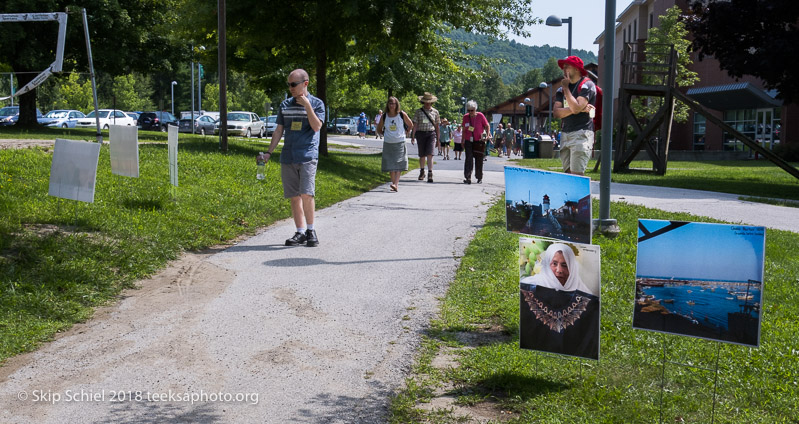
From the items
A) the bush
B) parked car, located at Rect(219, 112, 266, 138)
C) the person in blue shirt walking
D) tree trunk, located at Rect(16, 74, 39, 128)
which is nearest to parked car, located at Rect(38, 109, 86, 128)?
parked car, located at Rect(219, 112, 266, 138)

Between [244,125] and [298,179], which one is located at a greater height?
[244,125]

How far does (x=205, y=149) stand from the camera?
56.0 feet

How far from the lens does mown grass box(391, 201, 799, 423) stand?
369cm

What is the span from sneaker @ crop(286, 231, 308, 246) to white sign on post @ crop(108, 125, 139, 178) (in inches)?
77.2

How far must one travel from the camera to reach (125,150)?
8.80 meters

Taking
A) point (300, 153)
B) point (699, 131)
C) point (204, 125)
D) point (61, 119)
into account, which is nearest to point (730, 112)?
point (699, 131)

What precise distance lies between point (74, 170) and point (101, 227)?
0.64 metres

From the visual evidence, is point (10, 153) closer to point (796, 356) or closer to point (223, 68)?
point (223, 68)

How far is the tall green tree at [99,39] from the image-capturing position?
1096 inches

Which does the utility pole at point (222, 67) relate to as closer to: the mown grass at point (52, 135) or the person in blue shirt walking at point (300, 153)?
the mown grass at point (52, 135)

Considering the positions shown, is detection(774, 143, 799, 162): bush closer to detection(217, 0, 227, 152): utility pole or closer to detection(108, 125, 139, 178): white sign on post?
detection(217, 0, 227, 152): utility pole

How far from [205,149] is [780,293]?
13164 mm

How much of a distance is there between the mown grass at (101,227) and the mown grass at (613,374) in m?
2.58

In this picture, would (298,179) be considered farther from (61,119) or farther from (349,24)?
(61,119)
